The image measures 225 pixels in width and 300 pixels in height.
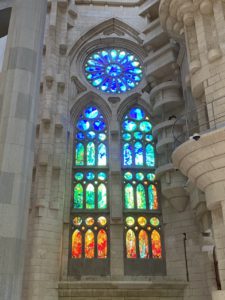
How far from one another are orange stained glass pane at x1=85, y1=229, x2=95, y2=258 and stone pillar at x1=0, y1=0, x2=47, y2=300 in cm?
667

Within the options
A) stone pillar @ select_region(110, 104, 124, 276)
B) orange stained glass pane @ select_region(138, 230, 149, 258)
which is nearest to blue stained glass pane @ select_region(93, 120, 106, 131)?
stone pillar @ select_region(110, 104, 124, 276)

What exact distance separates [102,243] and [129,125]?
4705mm

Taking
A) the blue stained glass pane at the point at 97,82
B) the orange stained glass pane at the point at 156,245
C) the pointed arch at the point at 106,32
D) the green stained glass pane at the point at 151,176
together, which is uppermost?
the pointed arch at the point at 106,32

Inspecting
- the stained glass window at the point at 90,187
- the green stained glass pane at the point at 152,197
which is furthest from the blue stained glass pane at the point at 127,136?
the green stained glass pane at the point at 152,197

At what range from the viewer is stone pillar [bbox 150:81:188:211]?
11102 mm

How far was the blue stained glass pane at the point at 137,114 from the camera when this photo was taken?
1386cm

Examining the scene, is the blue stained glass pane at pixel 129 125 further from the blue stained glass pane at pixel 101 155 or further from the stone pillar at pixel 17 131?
the stone pillar at pixel 17 131

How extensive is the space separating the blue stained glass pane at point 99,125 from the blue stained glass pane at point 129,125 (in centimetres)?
83

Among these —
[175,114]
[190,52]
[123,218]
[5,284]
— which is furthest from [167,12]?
[5,284]

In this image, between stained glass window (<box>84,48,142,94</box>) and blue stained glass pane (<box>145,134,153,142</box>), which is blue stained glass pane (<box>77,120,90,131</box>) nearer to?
stained glass window (<box>84,48,142,94</box>)

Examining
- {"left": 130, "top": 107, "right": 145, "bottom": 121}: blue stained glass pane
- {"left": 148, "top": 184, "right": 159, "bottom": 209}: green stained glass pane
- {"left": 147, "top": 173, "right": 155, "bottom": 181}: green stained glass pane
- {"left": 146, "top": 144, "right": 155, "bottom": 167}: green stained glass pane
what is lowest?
{"left": 148, "top": 184, "right": 159, "bottom": 209}: green stained glass pane

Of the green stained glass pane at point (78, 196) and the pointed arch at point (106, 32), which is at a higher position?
the pointed arch at point (106, 32)

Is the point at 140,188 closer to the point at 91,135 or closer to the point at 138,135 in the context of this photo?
the point at 138,135

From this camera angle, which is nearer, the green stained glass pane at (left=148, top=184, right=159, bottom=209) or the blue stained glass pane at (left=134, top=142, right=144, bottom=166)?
the green stained glass pane at (left=148, top=184, right=159, bottom=209)
